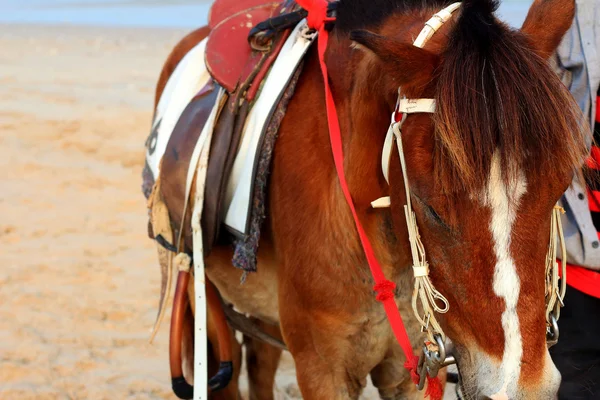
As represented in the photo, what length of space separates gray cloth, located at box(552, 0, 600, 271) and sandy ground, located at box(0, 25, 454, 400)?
1.87 m

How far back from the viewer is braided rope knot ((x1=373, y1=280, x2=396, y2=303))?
6.82 feet

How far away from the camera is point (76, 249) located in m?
5.49

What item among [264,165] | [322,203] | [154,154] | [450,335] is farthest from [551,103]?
[154,154]

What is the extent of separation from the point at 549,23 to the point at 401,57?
0.42 metres

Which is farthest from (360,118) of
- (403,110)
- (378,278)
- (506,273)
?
(506,273)

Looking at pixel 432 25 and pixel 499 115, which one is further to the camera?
pixel 432 25

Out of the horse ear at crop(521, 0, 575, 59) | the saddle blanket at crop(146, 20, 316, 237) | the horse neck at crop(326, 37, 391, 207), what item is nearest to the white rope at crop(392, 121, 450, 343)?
the horse neck at crop(326, 37, 391, 207)

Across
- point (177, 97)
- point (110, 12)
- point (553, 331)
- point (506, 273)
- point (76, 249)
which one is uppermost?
point (506, 273)

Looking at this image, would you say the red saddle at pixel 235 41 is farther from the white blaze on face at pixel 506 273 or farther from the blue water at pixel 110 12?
the blue water at pixel 110 12

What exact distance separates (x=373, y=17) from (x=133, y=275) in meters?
3.44

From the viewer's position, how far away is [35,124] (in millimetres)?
8305

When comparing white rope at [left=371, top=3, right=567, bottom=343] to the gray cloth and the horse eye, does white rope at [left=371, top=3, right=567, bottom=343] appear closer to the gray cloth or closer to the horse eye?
the horse eye

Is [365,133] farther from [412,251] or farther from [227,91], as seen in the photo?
[227,91]

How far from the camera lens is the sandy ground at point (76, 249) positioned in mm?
3957
